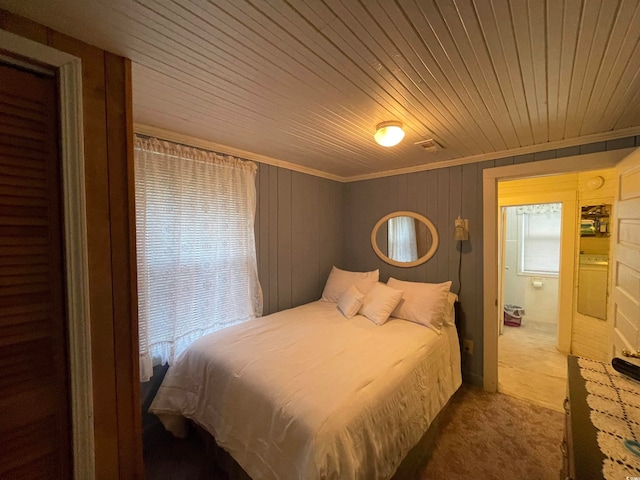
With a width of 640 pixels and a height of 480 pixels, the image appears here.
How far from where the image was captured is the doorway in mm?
3453

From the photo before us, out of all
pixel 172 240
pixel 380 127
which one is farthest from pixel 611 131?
pixel 172 240

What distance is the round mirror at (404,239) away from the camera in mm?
2898

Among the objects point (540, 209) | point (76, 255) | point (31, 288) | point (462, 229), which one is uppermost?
point (540, 209)

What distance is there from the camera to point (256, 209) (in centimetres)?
257

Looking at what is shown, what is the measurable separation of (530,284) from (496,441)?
373 centimetres

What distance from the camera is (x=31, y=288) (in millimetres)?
827

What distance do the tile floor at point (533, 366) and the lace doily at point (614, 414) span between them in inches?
60.8

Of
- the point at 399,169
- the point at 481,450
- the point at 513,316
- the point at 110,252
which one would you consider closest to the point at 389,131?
the point at 399,169

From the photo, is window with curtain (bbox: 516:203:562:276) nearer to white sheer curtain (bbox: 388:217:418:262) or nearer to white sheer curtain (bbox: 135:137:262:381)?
white sheer curtain (bbox: 388:217:418:262)

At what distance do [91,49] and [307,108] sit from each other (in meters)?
0.98

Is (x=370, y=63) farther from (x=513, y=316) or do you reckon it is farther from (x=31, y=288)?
(x=513, y=316)

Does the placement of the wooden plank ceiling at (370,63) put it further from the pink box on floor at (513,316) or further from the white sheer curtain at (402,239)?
the pink box on floor at (513,316)

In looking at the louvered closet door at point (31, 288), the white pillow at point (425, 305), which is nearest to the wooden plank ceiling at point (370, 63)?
the louvered closet door at point (31, 288)

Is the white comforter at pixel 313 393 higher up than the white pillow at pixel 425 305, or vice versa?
the white pillow at pixel 425 305
